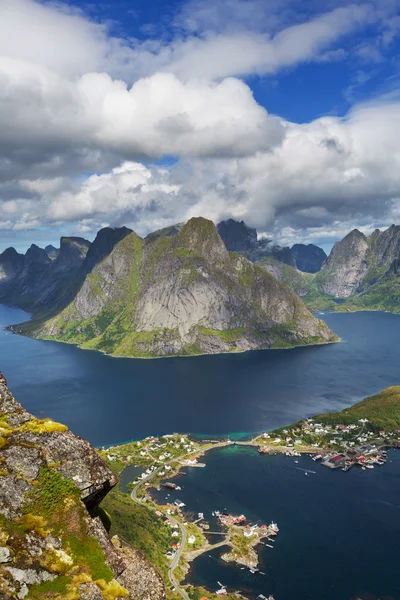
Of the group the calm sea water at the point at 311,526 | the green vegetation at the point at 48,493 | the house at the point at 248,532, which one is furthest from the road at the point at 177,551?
the green vegetation at the point at 48,493

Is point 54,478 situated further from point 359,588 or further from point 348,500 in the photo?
point 348,500

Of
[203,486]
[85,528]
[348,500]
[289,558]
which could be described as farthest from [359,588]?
[85,528]

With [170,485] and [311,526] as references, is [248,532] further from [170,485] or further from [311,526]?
[170,485]

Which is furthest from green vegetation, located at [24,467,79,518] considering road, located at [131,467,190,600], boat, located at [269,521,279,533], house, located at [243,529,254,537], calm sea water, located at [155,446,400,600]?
boat, located at [269,521,279,533]

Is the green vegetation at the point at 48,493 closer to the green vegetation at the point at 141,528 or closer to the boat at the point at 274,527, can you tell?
the green vegetation at the point at 141,528

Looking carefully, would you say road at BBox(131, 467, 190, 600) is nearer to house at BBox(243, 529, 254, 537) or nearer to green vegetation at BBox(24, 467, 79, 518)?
house at BBox(243, 529, 254, 537)
